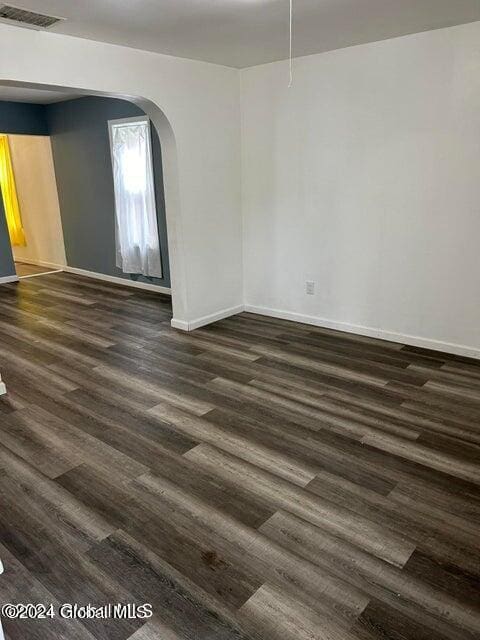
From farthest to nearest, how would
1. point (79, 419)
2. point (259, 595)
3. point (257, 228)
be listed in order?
1. point (257, 228)
2. point (79, 419)
3. point (259, 595)

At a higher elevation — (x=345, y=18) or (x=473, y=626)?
(x=345, y=18)

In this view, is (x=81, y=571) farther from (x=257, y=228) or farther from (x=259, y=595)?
(x=257, y=228)

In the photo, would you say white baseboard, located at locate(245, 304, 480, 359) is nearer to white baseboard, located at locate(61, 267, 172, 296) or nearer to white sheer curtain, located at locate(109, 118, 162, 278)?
white baseboard, located at locate(61, 267, 172, 296)

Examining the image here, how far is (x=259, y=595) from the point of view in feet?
5.56

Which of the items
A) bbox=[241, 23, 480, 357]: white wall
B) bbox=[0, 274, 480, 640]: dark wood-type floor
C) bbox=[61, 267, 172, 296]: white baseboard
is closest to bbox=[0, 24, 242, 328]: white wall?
bbox=[241, 23, 480, 357]: white wall

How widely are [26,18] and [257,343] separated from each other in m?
2.86

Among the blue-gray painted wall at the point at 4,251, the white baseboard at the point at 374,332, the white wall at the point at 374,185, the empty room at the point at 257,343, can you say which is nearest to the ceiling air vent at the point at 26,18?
the empty room at the point at 257,343

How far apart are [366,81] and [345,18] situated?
83 centimetres

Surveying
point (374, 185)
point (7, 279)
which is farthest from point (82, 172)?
point (374, 185)

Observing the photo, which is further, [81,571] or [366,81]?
[366,81]

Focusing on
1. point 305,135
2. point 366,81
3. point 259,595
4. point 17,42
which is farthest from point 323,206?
point 259,595

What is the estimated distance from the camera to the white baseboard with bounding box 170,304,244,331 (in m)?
4.57

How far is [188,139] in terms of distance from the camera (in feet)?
13.7

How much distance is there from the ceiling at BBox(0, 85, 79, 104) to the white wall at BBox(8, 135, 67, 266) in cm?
73
